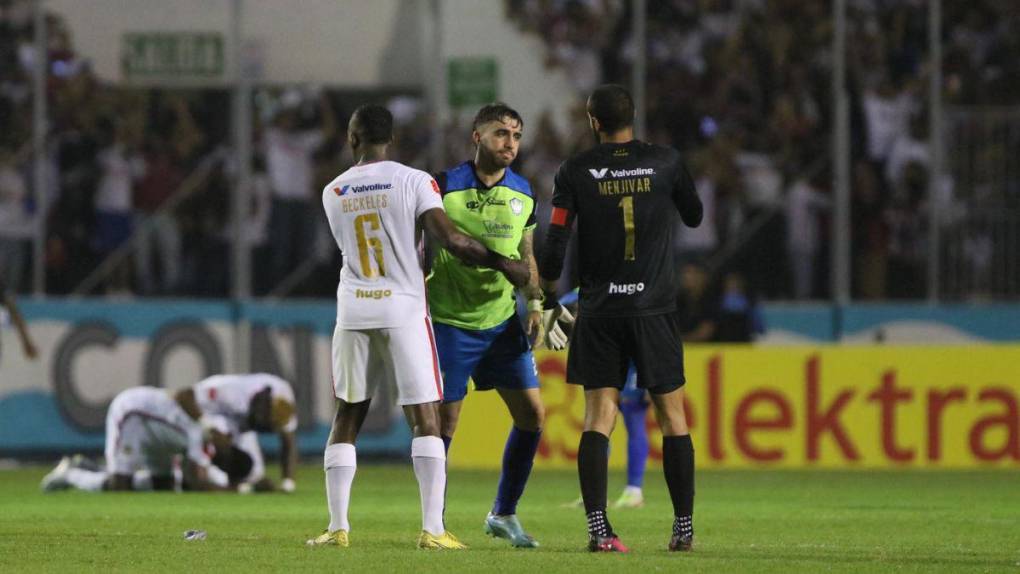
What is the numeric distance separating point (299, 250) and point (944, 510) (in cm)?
838

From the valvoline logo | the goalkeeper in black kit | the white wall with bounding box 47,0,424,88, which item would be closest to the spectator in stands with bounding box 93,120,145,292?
the white wall with bounding box 47,0,424,88

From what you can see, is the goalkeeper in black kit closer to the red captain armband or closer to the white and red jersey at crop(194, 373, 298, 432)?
the red captain armband

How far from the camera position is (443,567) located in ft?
27.4

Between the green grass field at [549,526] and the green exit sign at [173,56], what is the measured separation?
173 inches

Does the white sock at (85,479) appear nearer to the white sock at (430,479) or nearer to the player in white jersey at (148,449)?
the player in white jersey at (148,449)

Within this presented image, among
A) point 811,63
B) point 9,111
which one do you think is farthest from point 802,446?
point 9,111

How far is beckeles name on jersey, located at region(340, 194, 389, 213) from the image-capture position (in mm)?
9062

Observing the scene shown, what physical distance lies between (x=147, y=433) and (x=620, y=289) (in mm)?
7288

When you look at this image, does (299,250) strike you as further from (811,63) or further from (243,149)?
(811,63)

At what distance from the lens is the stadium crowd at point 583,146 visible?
19.2m

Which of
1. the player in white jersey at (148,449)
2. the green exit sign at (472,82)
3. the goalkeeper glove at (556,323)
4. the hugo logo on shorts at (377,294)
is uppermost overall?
the green exit sign at (472,82)

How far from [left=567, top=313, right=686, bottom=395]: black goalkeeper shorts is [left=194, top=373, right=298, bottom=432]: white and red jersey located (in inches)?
248

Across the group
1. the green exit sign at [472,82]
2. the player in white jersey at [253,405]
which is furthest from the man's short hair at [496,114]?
the green exit sign at [472,82]

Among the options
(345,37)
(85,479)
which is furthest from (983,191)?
(85,479)
